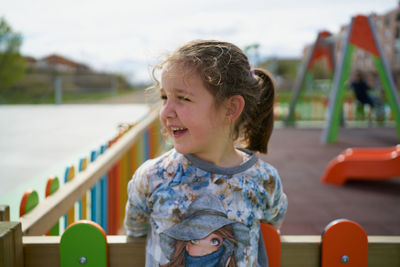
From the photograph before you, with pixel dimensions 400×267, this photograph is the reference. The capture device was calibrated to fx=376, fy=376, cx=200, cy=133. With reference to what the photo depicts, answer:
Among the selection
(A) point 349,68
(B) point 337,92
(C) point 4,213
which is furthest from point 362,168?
(C) point 4,213

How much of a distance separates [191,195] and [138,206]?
19 centimetres

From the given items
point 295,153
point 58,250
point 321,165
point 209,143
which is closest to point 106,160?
point 58,250

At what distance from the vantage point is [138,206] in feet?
3.95

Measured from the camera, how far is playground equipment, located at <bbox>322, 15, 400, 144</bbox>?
672 cm

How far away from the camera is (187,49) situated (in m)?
1.15

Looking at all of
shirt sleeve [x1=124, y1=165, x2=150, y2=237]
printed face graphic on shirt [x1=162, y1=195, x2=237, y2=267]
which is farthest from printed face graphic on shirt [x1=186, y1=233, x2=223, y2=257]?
shirt sleeve [x1=124, y1=165, x2=150, y2=237]

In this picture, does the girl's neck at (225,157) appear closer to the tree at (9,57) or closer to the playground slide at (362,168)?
the playground slide at (362,168)

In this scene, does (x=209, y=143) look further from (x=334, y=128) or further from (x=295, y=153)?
(x=334, y=128)

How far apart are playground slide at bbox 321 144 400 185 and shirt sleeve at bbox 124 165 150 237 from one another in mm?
3375

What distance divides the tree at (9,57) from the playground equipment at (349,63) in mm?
33561

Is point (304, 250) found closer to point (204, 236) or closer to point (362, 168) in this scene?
point (204, 236)

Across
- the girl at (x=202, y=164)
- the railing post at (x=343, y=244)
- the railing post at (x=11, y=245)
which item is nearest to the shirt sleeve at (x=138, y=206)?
the girl at (x=202, y=164)

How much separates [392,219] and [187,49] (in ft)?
8.75

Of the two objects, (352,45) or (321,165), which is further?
(352,45)
